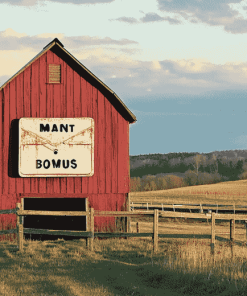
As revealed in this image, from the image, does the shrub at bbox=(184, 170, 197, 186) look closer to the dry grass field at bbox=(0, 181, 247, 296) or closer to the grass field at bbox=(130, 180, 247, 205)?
the grass field at bbox=(130, 180, 247, 205)

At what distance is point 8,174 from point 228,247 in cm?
1088

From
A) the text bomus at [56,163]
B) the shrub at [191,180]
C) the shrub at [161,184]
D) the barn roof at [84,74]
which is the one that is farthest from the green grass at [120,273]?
the shrub at [191,180]

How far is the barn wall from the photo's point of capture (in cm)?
1933

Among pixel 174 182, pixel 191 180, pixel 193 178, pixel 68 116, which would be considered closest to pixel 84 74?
pixel 68 116

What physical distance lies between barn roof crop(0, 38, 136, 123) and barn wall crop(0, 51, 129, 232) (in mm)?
200

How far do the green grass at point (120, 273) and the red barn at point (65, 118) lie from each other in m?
5.64

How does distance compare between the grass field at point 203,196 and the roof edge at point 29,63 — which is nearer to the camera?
the roof edge at point 29,63

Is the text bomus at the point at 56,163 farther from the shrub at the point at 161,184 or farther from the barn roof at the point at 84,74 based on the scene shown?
the shrub at the point at 161,184

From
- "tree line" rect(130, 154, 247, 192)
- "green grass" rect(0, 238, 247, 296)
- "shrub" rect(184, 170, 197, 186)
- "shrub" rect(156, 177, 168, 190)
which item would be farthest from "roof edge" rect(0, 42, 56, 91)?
"shrub" rect(184, 170, 197, 186)

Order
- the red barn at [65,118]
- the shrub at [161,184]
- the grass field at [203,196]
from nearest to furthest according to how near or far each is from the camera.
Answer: the red barn at [65,118] → the grass field at [203,196] → the shrub at [161,184]

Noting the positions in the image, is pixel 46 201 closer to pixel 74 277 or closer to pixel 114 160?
pixel 114 160

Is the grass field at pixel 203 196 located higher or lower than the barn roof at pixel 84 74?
lower

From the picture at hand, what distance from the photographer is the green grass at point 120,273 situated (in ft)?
29.7

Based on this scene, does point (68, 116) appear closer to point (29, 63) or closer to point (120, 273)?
point (29, 63)
